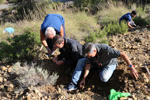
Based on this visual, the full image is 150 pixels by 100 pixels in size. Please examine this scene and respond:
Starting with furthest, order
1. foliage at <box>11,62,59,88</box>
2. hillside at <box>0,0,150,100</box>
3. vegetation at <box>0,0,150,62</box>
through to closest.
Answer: vegetation at <box>0,0,150,62</box> < foliage at <box>11,62,59,88</box> < hillside at <box>0,0,150,100</box>

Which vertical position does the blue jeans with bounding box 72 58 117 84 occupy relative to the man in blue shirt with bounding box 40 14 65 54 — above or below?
below

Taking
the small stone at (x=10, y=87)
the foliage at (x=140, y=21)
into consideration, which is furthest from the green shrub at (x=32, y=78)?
the foliage at (x=140, y=21)

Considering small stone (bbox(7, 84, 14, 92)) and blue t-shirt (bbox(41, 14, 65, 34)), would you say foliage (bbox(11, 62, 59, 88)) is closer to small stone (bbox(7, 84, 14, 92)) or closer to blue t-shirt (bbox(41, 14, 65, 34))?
small stone (bbox(7, 84, 14, 92))

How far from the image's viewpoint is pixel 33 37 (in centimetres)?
360

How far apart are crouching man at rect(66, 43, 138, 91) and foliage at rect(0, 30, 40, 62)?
143 centimetres

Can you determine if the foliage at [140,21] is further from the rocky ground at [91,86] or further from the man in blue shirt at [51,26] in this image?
the man in blue shirt at [51,26]

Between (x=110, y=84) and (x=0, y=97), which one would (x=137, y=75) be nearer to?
(x=110, y=84)

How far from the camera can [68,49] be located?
2.76 meters

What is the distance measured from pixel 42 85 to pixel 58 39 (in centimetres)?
90

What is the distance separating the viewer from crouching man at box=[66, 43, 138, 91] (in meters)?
2.14

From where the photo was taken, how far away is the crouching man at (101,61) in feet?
7.02

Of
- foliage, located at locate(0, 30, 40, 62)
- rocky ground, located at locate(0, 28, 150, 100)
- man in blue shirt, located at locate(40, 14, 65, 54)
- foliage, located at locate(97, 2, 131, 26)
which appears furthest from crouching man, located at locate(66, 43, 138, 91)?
foliage, located at locate(97, 2, 131, 26)

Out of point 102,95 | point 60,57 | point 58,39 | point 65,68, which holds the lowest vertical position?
point 102,95

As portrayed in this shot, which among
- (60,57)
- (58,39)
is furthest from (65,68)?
(58,39)
